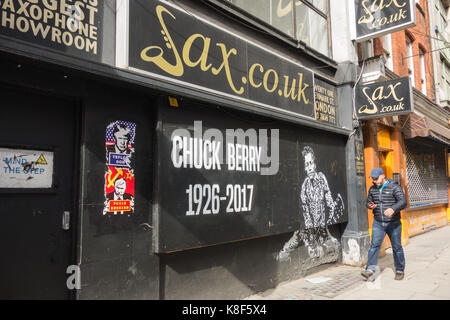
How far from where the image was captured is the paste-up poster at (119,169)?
3777mm

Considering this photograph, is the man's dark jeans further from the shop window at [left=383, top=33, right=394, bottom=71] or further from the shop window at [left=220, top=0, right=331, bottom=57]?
the shop window at [left=383, top=33, right=394, bottom=71]

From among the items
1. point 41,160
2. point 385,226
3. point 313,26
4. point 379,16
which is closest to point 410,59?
point 379,16

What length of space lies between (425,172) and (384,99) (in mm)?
7180

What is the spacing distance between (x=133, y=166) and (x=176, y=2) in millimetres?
2360

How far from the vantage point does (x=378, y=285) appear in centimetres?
578

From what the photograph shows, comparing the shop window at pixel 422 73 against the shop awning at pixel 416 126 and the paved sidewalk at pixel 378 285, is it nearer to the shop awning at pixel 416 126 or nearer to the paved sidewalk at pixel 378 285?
the shop awning at pixel 416 126

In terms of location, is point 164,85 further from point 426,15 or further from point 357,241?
point 426,15

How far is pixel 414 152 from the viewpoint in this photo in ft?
40.4

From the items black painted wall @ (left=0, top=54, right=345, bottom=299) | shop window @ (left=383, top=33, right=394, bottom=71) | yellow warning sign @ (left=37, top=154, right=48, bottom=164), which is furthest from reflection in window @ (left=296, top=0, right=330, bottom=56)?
yellow warning sign @ (left=37, top=154, right=48, bottom=164)

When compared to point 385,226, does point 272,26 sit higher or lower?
higher

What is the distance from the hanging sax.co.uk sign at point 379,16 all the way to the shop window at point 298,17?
2.21 feet

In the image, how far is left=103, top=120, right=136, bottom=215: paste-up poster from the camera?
378 cm

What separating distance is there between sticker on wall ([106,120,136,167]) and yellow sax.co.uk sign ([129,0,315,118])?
2.33ft

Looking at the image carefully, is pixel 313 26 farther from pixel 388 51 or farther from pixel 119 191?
pixel 119 191
